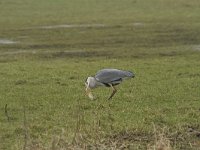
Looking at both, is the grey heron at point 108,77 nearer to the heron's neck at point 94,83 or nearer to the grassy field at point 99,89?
the heron's neck at point 94,83

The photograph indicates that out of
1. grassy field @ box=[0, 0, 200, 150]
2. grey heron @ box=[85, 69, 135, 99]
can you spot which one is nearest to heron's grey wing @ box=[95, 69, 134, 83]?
grey heron @ box=[85, 69, 135, 99]

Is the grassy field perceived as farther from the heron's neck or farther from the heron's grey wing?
the heron's grey wing

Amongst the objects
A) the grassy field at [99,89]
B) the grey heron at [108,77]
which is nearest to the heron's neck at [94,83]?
the grey heron at [108,77]

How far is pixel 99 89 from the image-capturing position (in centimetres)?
1316

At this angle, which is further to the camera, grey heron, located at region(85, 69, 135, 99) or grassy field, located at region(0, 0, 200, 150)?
grey heron, located at region(85, 69, 135, 99)

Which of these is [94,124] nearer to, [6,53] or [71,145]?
[71,145]

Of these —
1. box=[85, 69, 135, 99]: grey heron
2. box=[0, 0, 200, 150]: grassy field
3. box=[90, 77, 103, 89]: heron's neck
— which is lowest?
box=[0, 0, 200, 150]: grassy field

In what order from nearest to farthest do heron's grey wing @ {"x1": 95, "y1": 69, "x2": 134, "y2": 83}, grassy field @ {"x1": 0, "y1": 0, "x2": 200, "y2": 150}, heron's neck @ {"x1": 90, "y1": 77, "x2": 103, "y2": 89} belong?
grassy field @ {"x1": 0, "y1": 0, "x2": 200, "y2": 150}, heron's grey wing @ {"x1": 95, "y1": 69, "x2": 134, "y2": 83}, heron's neck @ {"x1": 90, "y1": 77, "x2": 103, "y2": 89}

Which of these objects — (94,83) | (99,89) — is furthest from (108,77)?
(99,89)

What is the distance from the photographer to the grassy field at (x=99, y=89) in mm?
9109

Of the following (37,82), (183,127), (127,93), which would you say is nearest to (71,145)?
(183,127)

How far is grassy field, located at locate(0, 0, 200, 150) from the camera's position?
911 cm

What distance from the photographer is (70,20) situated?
3209 cm

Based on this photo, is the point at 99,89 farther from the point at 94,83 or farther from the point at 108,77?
the point at 108,77
